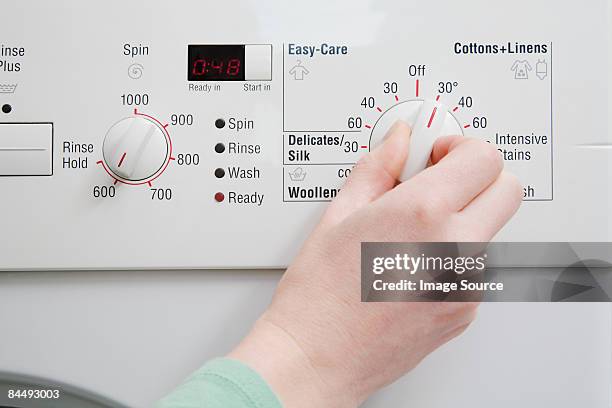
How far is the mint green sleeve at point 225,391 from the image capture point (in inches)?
13.2

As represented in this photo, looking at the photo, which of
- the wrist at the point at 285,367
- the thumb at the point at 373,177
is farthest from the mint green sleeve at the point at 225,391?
the thumb at the point at 373,177

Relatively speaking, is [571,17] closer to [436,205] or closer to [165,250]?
[436,205]

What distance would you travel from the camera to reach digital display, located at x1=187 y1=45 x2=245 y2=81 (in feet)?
1.39

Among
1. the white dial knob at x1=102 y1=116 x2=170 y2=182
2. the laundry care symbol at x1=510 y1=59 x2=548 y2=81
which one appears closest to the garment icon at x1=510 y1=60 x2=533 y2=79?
the laundry care symbol at x1=510 y1=59 x2=548 y2=81

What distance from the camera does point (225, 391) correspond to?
34cm

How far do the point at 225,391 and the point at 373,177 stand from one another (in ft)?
0.54

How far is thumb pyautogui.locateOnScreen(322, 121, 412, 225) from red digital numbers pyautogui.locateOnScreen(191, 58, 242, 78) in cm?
12

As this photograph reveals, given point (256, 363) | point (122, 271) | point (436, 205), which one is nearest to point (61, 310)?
point (122, 271)

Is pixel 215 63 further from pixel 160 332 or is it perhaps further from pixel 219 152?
pixel 160 332

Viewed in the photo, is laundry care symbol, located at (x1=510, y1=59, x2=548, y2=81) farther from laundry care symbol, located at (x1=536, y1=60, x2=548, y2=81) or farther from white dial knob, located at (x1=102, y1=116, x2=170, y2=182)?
white dial knob, located at (x1=102, y1=116, x2=170, y2=182)

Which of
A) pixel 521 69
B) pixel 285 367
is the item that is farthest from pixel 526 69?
pixel 285 367

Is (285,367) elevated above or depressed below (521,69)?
below

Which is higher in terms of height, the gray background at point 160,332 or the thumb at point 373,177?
the thumb at point 373,177

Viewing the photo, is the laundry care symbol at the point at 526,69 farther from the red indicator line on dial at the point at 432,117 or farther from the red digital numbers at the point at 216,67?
the red digital numbers at the point at 216,67
